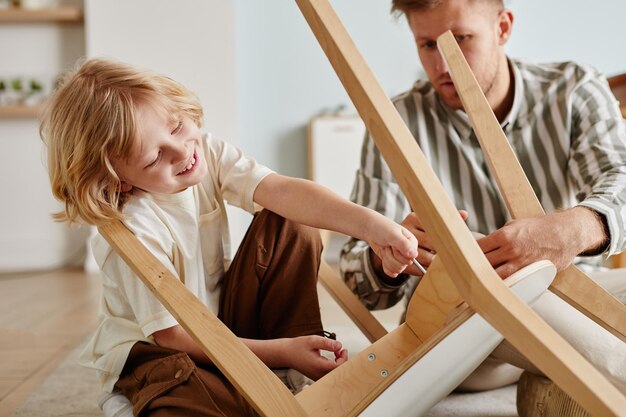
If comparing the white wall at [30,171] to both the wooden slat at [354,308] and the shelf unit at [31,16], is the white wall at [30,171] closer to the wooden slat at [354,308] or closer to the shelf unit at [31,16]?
the shelf unit at [31,16]

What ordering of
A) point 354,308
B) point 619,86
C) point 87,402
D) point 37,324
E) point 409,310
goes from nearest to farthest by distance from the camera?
point 409,310
point 354,308
point 87,402
point 619,86
point 37,324

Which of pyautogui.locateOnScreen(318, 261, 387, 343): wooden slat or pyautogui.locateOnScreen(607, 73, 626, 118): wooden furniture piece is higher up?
pyautogui.locateOnScreen(607, 73, 626, 118): wooden furniture piece

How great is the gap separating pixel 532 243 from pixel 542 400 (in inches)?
14.2

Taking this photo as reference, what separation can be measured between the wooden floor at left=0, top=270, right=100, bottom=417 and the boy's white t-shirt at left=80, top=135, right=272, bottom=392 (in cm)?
43

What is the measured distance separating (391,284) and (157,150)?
53 centimetres

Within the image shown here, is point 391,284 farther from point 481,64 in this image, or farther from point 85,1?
point 85,1

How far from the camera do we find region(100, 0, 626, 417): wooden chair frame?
68 centimetres

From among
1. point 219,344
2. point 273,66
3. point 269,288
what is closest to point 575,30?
point 273,66

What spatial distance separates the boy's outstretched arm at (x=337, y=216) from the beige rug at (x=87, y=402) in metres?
0.46

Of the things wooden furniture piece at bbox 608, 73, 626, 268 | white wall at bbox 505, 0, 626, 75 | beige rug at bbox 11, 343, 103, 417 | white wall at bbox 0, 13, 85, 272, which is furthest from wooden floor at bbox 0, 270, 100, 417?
white wall at bbox 505, 0, 626, 75

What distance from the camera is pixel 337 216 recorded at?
1.06m

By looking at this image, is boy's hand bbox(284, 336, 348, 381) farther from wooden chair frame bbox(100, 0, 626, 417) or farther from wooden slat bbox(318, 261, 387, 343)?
wooden slat bbox(318, 261, 387, 343)

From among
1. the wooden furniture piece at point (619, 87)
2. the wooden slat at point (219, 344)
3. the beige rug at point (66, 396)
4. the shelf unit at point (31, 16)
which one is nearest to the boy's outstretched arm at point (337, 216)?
the wooden slat at point (219, 344)

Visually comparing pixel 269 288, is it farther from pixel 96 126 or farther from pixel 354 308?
pixel 96 126
